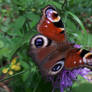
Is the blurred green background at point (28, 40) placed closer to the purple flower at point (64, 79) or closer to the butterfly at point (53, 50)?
the purple flower at point (64, 79)

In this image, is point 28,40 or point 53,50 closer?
point 53,50

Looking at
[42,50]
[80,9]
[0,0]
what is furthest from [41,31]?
[80,9]

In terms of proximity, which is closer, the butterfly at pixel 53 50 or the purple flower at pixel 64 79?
the butterfly at pixel 53 50

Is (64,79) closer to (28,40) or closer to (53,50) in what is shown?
(53,50)

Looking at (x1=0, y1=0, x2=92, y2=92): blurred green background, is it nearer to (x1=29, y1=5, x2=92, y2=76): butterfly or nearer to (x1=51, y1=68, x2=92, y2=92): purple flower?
(x1=51, y1=68, x2=92, y2=92): purple flower

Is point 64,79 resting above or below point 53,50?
below

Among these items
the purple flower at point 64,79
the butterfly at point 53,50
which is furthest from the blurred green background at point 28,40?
the butterfly at point 53,50

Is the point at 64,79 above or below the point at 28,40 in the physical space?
below

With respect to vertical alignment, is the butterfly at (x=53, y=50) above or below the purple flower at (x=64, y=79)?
above

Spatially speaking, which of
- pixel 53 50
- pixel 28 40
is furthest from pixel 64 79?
pixel 28 40
